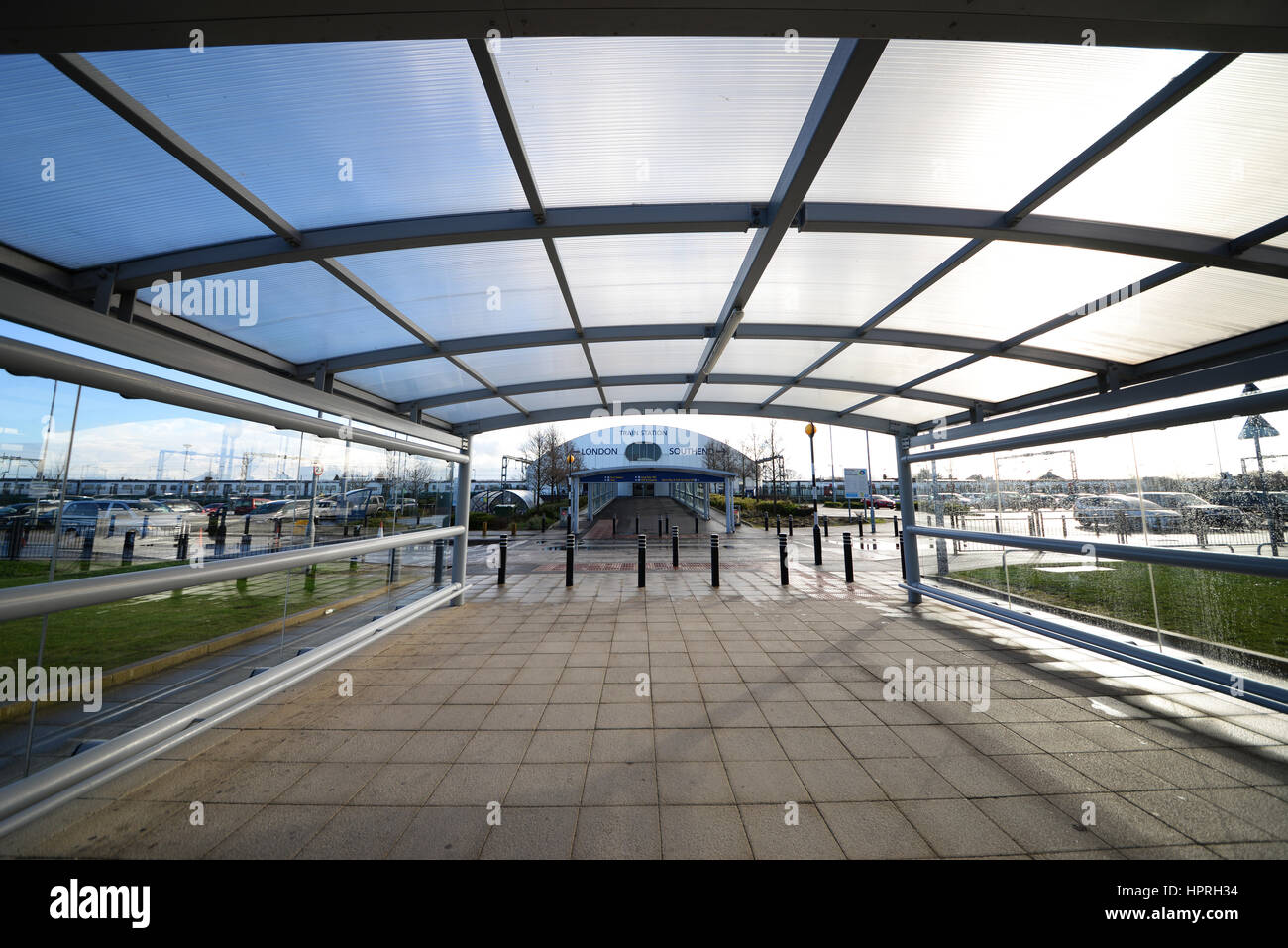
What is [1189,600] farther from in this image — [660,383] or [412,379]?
[412,379]

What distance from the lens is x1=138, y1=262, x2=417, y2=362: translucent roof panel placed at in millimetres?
4281

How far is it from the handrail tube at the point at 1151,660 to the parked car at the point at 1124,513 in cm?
114

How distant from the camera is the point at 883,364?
22.6 feet

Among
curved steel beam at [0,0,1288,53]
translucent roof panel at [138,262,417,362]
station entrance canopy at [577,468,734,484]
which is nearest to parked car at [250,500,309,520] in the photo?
translucent roof panel at [138,262,417,362]

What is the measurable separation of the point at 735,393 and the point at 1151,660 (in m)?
6.86

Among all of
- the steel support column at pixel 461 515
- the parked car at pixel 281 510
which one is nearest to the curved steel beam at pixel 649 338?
the steel support column at pixel 461 515

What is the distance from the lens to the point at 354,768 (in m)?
2.76

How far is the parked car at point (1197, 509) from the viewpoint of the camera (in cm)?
344

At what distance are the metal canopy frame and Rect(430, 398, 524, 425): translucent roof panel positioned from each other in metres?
2.03

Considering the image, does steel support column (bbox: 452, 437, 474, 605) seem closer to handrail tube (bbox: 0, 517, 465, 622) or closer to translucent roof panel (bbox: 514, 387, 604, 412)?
translucent roof panel (bbox: 514, 387, 604, 412)

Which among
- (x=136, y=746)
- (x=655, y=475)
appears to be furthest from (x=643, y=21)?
(x=655, y=475)

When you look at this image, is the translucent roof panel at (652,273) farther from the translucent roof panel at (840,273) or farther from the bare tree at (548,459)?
the bare tree at (548,459)
